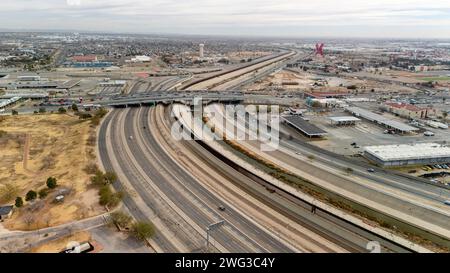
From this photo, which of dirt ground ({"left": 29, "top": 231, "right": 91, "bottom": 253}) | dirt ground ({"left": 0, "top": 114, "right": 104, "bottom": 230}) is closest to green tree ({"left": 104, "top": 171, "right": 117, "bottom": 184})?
dirt ground ({"left": 0, "top": 114, "right": 104, "bottom": 230})

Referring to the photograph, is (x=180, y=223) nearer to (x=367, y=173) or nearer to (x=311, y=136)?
(x=367, y=173)

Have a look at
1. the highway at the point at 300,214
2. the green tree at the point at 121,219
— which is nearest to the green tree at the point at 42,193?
the green tree at the point at 121,219

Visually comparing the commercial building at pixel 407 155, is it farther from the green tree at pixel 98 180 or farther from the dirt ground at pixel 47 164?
the dirt ground at pixel 47 164

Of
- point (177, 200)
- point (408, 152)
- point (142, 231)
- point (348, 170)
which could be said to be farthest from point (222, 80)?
point (142, 231)

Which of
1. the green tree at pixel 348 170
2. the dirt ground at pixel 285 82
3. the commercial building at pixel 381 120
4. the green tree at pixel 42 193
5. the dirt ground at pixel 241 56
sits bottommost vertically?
the green tree at pixel 42 193

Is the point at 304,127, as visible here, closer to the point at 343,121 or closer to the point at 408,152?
the point at 343,121

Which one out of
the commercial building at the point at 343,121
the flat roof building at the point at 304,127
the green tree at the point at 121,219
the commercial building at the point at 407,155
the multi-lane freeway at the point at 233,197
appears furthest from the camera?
the commercial building at the point at 343,121
